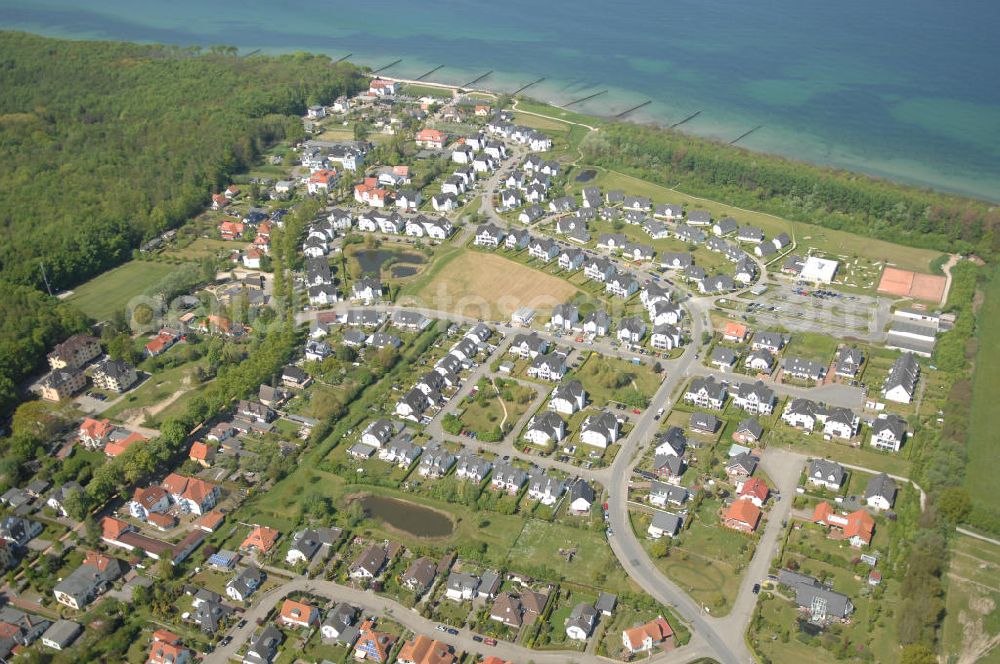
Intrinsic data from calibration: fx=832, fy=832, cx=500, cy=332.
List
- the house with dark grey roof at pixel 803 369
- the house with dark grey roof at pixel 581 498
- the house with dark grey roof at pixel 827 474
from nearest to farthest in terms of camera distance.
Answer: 1. the house with dark grey roof at pixel 581 498
2. the house with dark grey roof at pixel 827 474
3. the house with dark grey roof at pixel 803 369

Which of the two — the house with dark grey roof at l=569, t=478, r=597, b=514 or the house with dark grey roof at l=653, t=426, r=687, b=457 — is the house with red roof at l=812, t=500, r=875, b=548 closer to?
the house with dark grey roof at l=653, t=426, r=687, b=457

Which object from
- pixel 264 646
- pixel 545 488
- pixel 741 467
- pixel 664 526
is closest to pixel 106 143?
pixel 545 488

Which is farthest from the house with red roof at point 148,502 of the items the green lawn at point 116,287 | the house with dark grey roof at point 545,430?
the green lawn at point 116,287

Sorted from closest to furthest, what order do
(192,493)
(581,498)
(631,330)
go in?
(581,498) < (192,493) < (631,330)

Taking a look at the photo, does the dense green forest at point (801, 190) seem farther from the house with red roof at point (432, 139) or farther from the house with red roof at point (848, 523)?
the house with red roof at point (848, 523)

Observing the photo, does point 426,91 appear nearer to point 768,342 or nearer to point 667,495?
point 768,342

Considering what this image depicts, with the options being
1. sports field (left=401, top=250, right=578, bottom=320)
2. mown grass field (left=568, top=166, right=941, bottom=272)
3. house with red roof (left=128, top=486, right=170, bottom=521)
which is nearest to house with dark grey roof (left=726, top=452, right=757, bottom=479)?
sports field (left=401, top=250, right=578, bottom=320)

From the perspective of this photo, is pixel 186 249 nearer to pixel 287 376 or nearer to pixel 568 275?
pixel 287 376
